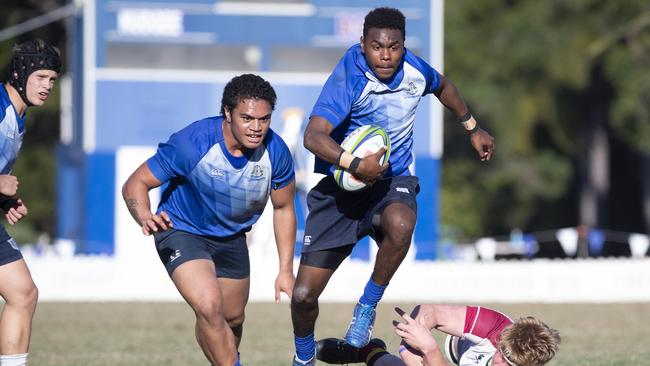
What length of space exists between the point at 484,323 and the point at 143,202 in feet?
6.95

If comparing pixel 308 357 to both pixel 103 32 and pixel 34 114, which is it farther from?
pixel 34 114

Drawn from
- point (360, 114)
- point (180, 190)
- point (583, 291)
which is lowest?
point (583, 291)

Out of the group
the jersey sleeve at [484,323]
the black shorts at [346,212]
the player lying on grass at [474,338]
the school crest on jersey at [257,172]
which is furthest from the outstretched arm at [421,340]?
the school crest on jersey at [257,172]

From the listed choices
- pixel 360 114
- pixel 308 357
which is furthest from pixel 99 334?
pixel 360 114

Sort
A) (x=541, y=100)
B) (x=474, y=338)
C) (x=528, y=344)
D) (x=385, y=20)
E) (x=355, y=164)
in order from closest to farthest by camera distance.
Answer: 1. (x=528, y=344)
2. (x=474, y=338)
3. (x=355, y=164)
4. (x=385, y=20)
5. (x=541, y=100)

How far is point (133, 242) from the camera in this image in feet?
65.4

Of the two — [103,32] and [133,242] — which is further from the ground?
[103,32]

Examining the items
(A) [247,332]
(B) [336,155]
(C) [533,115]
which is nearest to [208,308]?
(B) [336,155]

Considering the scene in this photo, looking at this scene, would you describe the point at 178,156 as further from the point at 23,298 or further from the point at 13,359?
the point at 13,359

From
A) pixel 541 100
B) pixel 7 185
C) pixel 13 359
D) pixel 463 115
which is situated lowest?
pixel 13 359

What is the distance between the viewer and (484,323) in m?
7.25

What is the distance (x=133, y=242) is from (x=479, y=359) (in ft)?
44.1

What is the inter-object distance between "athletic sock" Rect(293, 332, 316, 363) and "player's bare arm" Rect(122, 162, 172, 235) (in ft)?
4.28

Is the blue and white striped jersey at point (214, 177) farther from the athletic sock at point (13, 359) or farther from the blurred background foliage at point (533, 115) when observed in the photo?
the blurred background foliage at point (533, 115)
